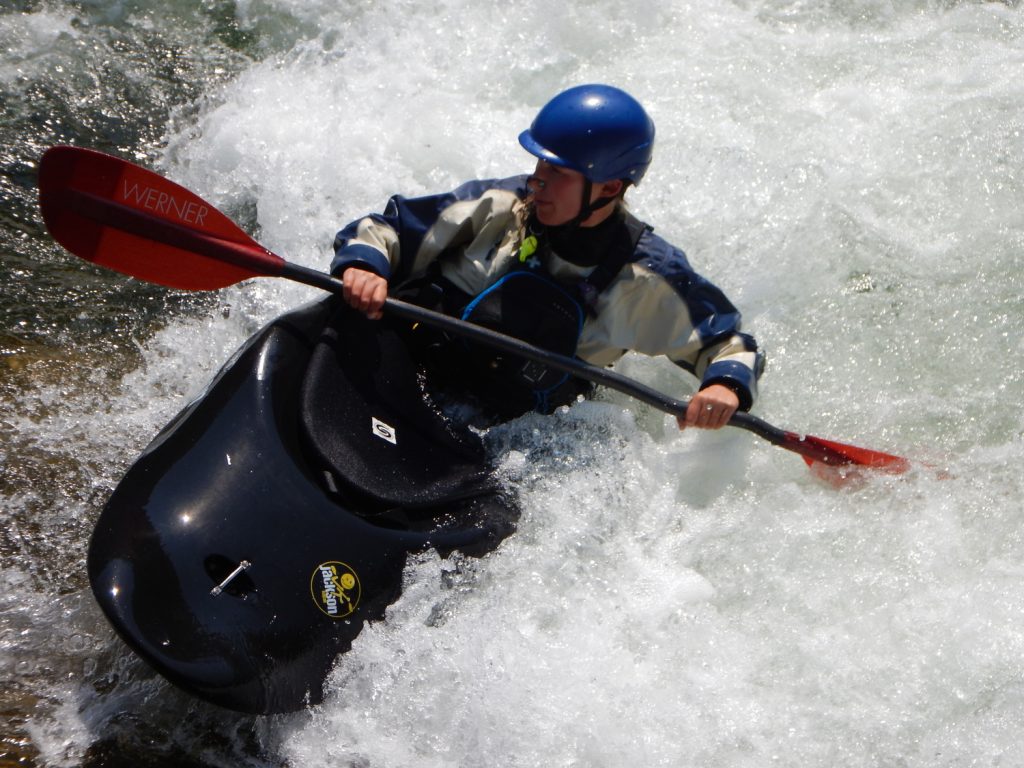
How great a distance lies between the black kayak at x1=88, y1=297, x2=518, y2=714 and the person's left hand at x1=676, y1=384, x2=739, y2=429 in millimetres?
587

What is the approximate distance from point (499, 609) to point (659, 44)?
146 inches

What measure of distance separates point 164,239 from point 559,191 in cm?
113

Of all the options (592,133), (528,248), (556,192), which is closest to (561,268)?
(528,248)

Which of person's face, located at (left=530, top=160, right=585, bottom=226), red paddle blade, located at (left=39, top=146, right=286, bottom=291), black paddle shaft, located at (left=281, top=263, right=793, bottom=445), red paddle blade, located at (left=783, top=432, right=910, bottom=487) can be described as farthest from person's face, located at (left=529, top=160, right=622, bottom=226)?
red paddle blade, located at (left=783, top=432, right=910, bottom=487)

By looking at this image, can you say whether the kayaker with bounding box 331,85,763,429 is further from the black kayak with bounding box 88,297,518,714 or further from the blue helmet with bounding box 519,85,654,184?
the black kayak with bounding box 88,297,518,714

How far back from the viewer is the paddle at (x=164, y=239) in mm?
2973

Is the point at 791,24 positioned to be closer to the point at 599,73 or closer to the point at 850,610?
the point at 599,73

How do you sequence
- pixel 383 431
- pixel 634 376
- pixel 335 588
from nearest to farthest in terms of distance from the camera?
pixel 335 588, pixel 383 431, pixel 634 376

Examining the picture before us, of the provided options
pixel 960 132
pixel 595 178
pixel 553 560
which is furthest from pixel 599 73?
pixel 553 560

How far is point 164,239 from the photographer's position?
10.2 ft

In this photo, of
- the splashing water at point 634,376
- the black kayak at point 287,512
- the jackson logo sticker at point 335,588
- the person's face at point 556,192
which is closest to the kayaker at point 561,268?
the person's face at point 556,192

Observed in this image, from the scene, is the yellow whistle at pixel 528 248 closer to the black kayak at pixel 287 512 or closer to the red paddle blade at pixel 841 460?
the black kayak at pixel 287 512

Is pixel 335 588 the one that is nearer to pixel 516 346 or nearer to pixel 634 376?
pixel 516 346

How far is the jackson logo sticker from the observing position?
261 centimetres
